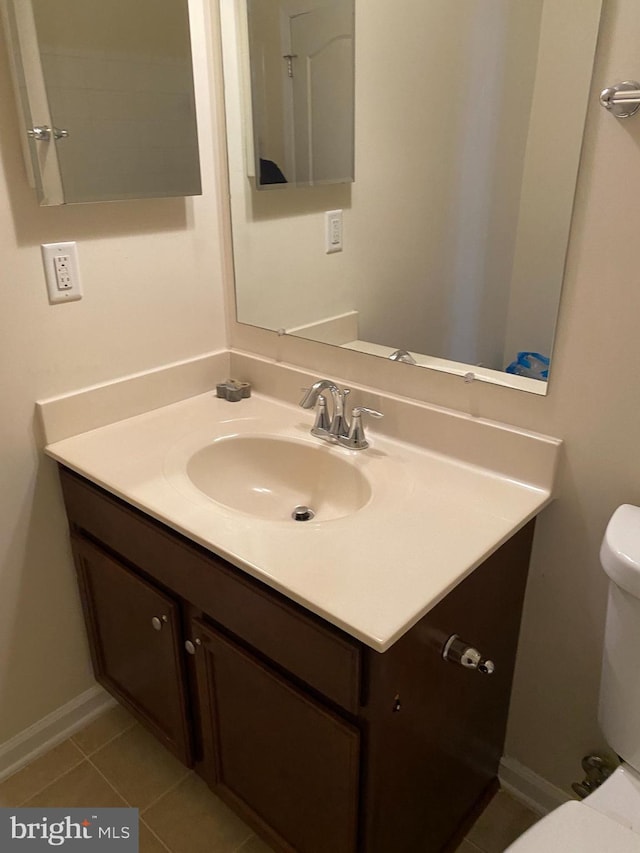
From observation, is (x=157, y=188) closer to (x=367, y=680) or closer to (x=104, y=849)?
(x=367, y=680)

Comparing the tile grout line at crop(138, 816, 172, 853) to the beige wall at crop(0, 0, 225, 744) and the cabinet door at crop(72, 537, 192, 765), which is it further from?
the beige wall at crop(0, 0, 225, 744)

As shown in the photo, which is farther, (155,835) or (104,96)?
(155,835)

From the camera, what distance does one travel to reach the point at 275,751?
1131 mm

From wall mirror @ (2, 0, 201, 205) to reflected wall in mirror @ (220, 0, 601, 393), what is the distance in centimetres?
17

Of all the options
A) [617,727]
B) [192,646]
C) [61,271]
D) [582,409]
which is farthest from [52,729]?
[582,409]

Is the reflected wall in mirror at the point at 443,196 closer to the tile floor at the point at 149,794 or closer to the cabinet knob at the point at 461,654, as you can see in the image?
the cabinet knob at the point at 461,654

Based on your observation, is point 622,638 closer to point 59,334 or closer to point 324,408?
point 324,408

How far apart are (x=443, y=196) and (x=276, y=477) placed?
69 centimetres

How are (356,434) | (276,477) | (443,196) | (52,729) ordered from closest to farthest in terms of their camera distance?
(443,196), (356,434), (276,477), (52,729)

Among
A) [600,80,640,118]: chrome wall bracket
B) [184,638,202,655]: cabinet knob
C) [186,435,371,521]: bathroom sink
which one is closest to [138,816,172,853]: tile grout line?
[184,638,202,655]: cabinet knob

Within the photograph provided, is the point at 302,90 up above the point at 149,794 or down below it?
above

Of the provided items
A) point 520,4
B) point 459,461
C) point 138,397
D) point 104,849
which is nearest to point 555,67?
point 520,4

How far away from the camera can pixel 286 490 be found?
1420 millimetres

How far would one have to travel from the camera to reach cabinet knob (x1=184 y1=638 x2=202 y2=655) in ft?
3.94
